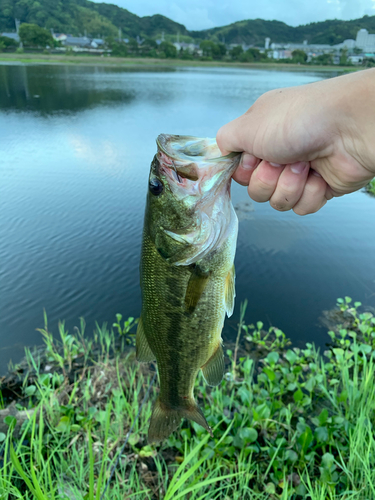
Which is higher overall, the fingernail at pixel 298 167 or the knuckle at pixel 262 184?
the fingernail at pixel 298 167

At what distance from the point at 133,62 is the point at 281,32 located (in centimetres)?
8021

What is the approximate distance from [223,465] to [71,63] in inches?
2387

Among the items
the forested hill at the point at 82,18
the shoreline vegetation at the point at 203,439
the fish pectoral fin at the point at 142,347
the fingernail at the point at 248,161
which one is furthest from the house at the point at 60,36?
the fish pectoral fin at the point at 142,347

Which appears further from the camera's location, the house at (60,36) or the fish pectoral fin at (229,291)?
the house at (60,36)

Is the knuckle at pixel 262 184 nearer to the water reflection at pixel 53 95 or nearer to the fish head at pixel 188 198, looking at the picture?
the fish head at pixel 188 198

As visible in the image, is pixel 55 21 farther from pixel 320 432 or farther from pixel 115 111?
pixel 320 432

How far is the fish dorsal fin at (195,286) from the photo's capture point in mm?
1697

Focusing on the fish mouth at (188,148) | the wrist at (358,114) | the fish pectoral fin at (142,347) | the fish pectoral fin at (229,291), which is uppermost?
the wrist at (358,114)

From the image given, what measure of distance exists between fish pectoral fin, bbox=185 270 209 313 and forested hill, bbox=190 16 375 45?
106812mm

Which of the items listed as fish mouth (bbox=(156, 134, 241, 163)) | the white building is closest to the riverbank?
the white building

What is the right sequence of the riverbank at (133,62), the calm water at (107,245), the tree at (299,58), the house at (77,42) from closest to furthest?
1. the calm water at (107,245)
2. the riverbank at (133,62)
3. the tree at (299,58)
4. the house at (77,42)

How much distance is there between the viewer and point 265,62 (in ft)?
229

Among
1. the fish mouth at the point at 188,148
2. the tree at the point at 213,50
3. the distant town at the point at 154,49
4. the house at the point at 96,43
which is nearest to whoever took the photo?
the fish mouth at the point at 188,148

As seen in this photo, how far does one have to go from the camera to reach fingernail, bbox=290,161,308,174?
175 centimetres
